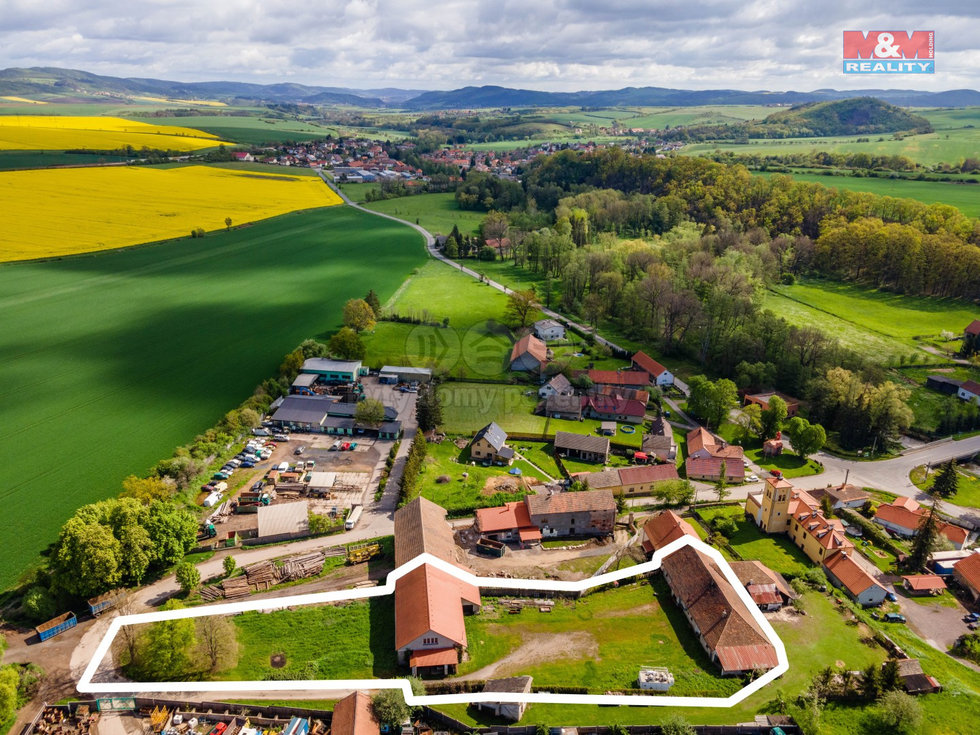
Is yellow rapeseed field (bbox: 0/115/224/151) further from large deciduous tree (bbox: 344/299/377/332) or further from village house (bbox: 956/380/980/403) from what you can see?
village house (bbox: 956/380/980/403)

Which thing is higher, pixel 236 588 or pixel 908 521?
pixel 236 588

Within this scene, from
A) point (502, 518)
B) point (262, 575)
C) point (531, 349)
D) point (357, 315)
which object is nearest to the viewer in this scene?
point (262, 575)

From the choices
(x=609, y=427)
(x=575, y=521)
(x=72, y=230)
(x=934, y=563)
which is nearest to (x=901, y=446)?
(x=934, y=563)

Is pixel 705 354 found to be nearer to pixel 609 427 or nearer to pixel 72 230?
pixel 609 427

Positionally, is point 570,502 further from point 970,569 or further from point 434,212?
point 434,212

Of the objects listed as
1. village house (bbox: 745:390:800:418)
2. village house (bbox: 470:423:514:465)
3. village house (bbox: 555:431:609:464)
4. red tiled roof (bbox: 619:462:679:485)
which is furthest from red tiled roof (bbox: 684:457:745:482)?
village house (bbox: 470:423:514:465)

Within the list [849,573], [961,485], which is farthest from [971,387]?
[849,573]

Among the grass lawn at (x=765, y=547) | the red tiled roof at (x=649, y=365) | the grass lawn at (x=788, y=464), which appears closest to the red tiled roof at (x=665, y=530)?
the grass lawn at (x=765, y=547)
